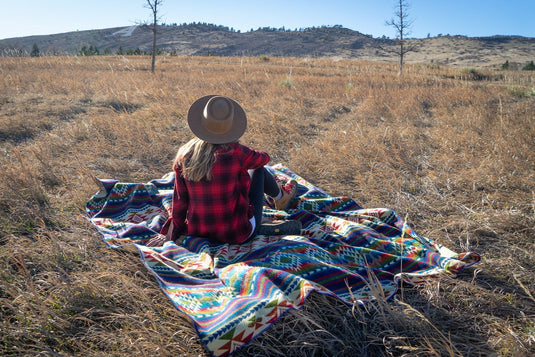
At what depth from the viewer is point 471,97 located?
8.19 metres

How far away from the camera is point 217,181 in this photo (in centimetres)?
240

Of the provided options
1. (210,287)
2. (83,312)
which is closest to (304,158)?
(210,287)

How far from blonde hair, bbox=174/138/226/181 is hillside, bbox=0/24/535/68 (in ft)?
153

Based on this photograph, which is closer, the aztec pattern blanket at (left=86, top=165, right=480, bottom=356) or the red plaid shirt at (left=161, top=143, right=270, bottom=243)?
the aztec pattern blanket at (left=86, top=165, right=480, bottom=356)

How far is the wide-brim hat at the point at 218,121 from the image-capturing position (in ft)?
7.68

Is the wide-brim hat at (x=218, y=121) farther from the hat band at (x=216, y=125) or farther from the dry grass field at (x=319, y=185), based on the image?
the dry grass field at (x=319, y=185)

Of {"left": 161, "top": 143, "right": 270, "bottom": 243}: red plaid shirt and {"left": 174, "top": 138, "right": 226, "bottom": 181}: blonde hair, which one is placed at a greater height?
{"left": 174, "top": 138, "right": 226, "bottom": 181}: blonde hair

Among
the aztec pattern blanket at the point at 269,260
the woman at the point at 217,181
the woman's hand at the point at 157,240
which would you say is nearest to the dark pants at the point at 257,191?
the woman at the point at 217,181

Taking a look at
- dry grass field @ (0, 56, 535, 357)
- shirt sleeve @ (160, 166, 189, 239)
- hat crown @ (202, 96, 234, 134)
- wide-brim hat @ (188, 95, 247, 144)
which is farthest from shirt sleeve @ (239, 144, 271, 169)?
dry grass field @ (0, 56, 535, 357)

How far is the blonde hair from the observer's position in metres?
2.34

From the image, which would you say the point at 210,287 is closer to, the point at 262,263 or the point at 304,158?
the point at 262,263

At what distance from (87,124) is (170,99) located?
249 centimetres

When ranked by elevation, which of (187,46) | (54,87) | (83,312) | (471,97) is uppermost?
(187,46)

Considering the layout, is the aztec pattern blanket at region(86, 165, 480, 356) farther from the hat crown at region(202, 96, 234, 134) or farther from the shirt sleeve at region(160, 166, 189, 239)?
the hat crown at region(202, 96, 234, 134)
